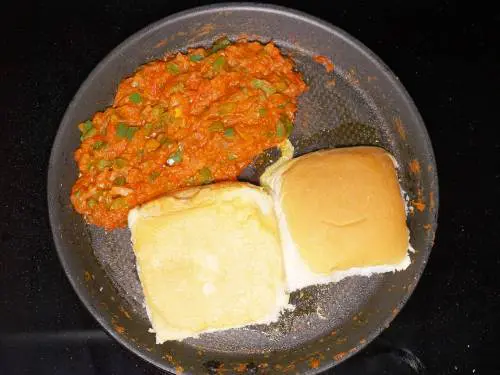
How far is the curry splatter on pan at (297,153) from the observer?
7.94 feet

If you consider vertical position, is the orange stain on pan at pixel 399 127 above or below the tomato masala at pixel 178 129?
below

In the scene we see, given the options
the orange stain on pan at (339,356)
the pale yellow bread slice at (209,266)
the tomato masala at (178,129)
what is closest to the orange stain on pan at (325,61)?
the tomato masala at (178,129)

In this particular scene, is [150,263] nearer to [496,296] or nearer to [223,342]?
[223,342]

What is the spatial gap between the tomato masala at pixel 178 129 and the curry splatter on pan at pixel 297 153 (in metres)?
0.11

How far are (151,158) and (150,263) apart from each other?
1.54 ft

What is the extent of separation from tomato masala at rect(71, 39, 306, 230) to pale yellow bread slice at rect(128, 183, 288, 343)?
0.77 feet

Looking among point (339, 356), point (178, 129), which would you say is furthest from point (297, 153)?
point (339, 356)

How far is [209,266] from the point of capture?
2137 millimetres

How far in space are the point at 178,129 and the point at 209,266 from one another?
0.63 meters

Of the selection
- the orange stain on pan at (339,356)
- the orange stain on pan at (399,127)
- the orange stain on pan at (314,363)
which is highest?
the orange stain on pan at (399,127)

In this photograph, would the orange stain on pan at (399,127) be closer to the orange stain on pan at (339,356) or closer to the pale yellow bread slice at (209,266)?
the pale yellow bread slice at (209,266)

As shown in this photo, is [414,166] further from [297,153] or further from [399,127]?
[297,153]

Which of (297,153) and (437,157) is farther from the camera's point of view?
(437,157)

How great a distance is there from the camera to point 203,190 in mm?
2223
